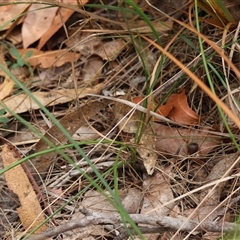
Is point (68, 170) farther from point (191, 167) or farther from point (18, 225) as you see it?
point (191, 167)

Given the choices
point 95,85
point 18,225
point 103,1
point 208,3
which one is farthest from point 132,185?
point 103,1

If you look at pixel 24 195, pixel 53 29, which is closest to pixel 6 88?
pixel 53 29

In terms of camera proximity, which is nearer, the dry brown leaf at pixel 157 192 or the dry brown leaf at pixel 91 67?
the dry brown leaf at pixel 157 192

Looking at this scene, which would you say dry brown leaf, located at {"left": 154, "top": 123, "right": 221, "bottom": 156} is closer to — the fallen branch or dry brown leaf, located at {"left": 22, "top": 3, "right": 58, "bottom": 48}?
the fallen branch

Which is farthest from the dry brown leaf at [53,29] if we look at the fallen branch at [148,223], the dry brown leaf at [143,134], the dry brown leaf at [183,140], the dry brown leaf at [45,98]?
the fallen branch at [148,223]

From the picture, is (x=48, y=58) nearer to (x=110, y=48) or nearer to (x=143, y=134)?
(x=110, y=48)

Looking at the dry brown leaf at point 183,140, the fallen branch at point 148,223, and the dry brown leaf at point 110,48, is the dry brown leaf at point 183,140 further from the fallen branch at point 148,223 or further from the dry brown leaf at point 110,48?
the dry brown leaf at point 110,48

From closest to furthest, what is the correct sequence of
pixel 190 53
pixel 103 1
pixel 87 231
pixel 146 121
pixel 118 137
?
pixel 87 231, pixel 146 121, pixel 118 137, pixel 190 53, pixel 103 1
